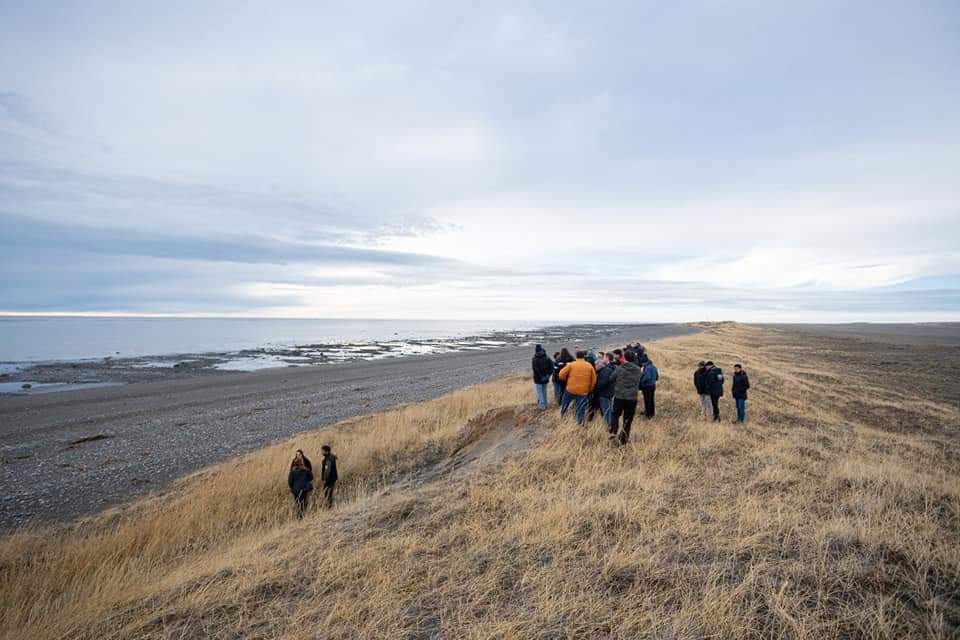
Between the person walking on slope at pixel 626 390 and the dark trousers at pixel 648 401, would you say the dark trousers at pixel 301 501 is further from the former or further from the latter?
the dark trousers at pixel 648 401

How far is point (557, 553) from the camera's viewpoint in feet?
17.2

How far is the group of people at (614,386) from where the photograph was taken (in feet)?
31.5

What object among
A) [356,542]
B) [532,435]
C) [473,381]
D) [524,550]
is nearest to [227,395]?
[473,381]

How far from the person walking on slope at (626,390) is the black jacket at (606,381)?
1105 mm

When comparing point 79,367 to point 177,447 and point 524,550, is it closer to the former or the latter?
point 177,447

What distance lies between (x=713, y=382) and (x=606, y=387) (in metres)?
3.90

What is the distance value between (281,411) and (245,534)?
1593 cm

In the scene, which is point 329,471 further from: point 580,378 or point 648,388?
point 648,388

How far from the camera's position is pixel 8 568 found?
796 centimetres

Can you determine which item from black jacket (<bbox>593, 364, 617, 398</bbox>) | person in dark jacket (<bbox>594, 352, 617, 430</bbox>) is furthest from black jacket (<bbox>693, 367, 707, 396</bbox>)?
black jacket (<bbox>593, 364, 617, 398</bbox>)

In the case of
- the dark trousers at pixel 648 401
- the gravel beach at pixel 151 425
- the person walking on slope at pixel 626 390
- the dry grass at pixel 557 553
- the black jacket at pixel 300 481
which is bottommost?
the gravel beach at pixel 151 425

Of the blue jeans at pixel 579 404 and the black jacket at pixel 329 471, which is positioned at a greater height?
the blue jeans at pixel 579 404

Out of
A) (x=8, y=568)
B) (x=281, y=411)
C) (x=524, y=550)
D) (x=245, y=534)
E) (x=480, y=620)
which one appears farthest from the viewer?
(x=281, y=411)

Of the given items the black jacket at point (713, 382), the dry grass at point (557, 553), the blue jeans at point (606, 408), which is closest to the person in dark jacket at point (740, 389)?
the black jacket at point (713, 382)
